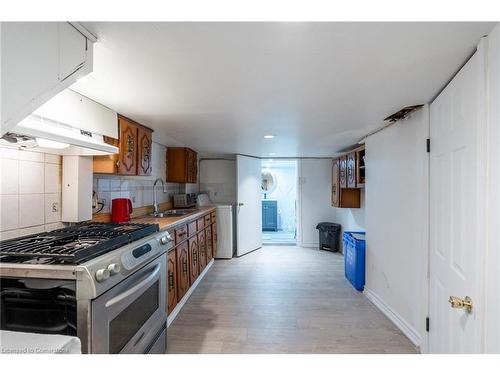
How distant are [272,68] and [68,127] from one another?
1.32m

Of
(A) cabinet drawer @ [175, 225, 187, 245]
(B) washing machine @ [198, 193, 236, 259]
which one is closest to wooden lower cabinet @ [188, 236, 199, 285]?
(A) cabinet drawer @ [175, 225, 187, 245]

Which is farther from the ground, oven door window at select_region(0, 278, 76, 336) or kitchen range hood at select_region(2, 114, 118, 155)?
kitchen range hood at select_region(2, 114, 118, 155)

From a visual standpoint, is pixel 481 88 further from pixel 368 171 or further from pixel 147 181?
pixel 147 181

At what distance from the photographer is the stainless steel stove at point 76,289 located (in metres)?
1.07

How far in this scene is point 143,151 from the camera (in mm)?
2457

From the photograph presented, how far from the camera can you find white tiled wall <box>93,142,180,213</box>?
2338 mm

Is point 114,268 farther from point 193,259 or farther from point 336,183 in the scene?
point 336,183

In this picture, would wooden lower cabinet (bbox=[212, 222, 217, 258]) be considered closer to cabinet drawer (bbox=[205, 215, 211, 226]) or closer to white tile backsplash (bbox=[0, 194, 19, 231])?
cabinet drawer (bbox=[205, 215, 211, 226])

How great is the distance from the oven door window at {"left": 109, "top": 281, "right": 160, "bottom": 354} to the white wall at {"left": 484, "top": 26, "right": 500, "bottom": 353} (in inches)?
64.5

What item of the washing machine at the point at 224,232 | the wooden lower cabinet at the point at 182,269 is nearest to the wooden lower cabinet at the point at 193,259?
the wooden lower cabinet at the point at 182,269

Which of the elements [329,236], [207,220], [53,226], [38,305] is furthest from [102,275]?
[329,236]

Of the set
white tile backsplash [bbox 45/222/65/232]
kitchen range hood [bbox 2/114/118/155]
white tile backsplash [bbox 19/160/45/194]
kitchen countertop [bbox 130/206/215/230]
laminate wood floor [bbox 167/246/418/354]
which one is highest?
kitchen range hood [bbox 2/114/118/155]

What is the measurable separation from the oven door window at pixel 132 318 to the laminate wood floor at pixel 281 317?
22.0 inches

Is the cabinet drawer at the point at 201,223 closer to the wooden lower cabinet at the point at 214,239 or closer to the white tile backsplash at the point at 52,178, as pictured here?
the wooden lower cabinet at the point at 214,239
